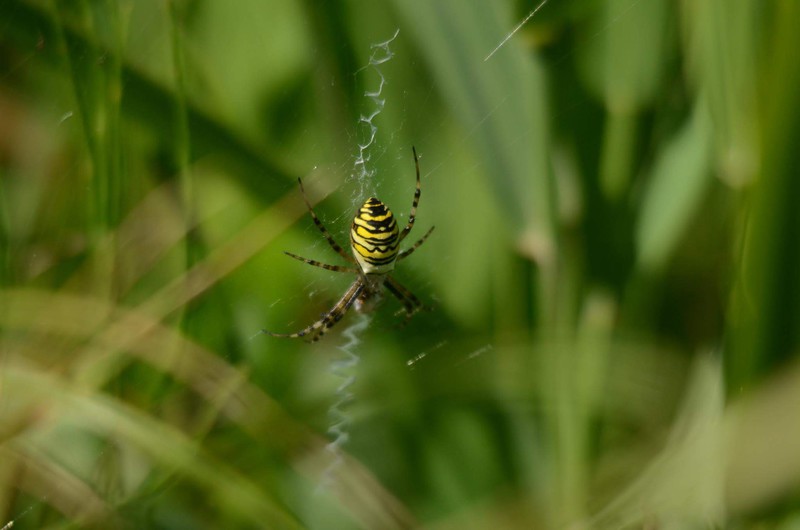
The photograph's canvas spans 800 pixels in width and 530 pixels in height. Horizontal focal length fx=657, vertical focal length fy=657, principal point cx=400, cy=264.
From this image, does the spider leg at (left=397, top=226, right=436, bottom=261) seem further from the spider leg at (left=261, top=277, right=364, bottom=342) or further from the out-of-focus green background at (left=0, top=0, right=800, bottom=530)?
the spider leg at (left=261, top=277, right=364, bottom=342)

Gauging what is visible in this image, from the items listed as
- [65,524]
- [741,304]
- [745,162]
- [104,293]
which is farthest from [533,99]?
[65,524]

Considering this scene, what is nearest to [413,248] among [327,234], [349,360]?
[327,234]

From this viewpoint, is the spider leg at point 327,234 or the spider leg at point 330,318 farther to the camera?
the spider leg at point 330,318

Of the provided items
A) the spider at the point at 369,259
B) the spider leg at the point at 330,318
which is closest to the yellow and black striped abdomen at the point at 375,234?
the spider at the point at 369,259

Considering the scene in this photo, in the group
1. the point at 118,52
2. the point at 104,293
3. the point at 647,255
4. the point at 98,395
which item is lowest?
the point at 98,395

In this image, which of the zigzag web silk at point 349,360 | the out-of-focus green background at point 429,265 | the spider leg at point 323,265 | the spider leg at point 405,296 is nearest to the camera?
the out-of-focus green background at point 429,265

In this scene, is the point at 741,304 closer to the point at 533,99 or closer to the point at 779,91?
the point at 779,91

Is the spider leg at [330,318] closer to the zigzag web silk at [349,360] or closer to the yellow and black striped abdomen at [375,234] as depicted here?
the zigzag web silk at [349,360]
